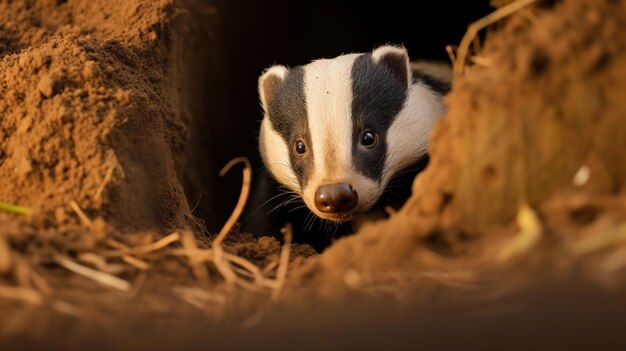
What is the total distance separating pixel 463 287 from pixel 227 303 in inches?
24.0

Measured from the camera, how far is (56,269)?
1.98m

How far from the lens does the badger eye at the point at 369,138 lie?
11.3 feet

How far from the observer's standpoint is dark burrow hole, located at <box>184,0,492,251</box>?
4293 mm

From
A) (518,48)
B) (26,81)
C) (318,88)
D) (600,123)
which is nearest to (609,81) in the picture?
(600,123)

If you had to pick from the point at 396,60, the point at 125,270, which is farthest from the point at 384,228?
the point at 396,60

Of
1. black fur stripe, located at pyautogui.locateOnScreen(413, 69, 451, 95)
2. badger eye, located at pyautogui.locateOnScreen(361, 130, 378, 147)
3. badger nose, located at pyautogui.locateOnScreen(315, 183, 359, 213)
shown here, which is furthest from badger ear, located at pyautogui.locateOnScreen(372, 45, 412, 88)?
badger nose, located at pyautogui.locateOnScreen(315, 183, 359, 213)

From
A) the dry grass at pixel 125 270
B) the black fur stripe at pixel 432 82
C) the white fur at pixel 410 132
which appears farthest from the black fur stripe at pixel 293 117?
the dry grass at pixel 125 270

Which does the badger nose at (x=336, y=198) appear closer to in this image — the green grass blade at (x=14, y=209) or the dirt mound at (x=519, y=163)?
the dirt mound at (x=519, y=163)

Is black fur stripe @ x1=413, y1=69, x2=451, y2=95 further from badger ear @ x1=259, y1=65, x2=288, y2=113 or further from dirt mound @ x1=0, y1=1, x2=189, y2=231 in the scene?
dirt mound @ x1=0, y1=1, x2=189, y2=231

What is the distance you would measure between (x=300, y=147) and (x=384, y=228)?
162 centimetres

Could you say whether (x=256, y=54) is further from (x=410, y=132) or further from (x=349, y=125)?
(x=349, y=125)

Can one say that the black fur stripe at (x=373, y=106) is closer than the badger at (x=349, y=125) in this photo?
No

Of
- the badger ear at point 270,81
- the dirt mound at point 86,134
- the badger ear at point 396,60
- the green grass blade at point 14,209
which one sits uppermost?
the badger ear at point 396,60

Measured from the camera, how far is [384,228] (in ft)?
6.69
